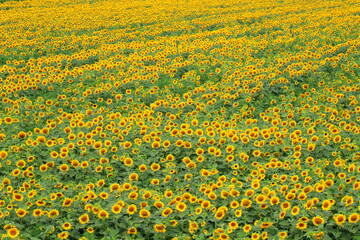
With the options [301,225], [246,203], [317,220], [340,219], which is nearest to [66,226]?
[246,203]

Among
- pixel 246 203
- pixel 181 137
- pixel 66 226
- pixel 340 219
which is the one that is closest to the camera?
pixel 340 219

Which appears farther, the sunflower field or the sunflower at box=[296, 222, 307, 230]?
the sunflower field

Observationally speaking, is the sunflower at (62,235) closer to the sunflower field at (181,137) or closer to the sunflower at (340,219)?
the sunflower field at (181,137)

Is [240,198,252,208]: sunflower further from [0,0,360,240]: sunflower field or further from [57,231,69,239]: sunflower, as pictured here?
[57,231,69,239]: sunflower

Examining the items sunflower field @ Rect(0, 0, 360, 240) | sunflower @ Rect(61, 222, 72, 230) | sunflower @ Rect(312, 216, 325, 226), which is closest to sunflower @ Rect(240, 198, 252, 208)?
sunflower field @ Rect(0, 0, 360, 240)

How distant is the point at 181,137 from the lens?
6875 mm

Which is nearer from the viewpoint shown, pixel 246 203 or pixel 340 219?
pixel 340 219

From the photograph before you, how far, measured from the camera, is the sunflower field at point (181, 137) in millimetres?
4848

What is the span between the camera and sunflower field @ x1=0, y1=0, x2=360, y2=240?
15.9 ft

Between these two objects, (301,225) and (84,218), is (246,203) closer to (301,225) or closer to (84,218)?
(301,225)

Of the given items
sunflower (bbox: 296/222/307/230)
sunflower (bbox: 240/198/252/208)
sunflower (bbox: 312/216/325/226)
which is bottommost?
sunflower (bbox: 296/222/307/230)

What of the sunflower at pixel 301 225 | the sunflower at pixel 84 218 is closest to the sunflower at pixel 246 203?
the sunflower at pixel 301 225

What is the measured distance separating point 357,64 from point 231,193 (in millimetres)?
7788

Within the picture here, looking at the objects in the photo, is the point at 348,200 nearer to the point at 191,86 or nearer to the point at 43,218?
the point at 43,218
